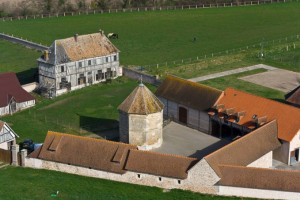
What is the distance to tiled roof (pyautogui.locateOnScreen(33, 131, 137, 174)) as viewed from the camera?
5506 cm

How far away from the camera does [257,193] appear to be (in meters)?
50.9

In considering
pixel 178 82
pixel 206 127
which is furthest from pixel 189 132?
pixel 178 82

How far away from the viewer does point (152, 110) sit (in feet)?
203

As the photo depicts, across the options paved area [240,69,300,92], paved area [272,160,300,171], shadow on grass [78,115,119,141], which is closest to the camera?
paved area [272,160,300,171]

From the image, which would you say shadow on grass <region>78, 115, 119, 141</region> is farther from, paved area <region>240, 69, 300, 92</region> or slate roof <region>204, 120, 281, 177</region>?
paved area <region>240, 69, 300, 92</region>

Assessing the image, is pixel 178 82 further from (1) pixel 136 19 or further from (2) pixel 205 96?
(1) pixel 136 19

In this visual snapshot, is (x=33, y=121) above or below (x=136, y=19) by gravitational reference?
below

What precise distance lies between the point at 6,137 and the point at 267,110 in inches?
1102

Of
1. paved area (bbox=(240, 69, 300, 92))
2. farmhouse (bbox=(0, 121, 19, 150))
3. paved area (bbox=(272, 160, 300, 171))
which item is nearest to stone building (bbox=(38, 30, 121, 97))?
paved area (bbox=(240, 69, 300, 92))

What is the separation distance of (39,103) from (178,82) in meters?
20.7

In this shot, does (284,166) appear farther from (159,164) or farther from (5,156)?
(5,156)

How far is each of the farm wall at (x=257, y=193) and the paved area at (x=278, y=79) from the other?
3485cm

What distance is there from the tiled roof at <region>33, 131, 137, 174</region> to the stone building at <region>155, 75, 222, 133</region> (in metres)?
14.0

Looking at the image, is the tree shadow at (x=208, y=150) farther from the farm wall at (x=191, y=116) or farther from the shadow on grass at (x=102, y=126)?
the shadow on grass at (x=102, y=126)
